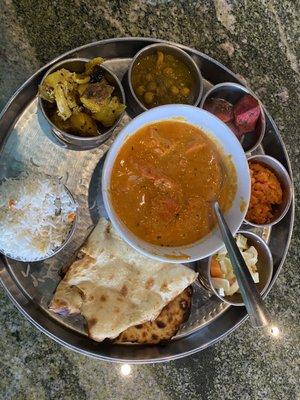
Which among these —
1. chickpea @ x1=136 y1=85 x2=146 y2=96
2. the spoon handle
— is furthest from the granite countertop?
the spoon handle

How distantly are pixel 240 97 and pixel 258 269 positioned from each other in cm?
73

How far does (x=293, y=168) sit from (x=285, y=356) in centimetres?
87

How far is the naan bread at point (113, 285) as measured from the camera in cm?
215

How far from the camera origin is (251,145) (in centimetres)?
232

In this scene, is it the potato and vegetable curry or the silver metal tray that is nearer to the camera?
the potato and vegetable curry

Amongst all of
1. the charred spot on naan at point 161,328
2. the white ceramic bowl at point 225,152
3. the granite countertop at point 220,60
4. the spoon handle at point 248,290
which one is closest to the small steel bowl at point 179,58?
the white ceramic bowl at point 225,152

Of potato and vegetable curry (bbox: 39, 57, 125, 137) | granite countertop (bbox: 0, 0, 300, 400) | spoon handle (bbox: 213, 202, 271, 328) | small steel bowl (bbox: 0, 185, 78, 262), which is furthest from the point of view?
granite countertop (bbox: 0, 0, 300, 400)

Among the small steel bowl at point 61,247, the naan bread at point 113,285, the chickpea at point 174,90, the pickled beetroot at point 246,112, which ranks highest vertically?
the chickpea at point 174,90

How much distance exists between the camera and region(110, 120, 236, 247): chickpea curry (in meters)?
2.05

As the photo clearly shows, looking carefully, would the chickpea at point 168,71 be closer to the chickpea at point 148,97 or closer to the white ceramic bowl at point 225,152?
the chickpea at point 148,97

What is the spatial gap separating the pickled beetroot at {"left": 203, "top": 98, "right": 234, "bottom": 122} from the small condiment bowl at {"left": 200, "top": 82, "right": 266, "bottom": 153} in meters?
0.02

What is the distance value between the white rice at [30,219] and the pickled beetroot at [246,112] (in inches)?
31.1

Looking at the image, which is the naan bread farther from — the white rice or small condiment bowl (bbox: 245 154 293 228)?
small condiment bowl (bbox: 245 154 293 228)

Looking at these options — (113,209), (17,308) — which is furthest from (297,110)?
(17,308)
